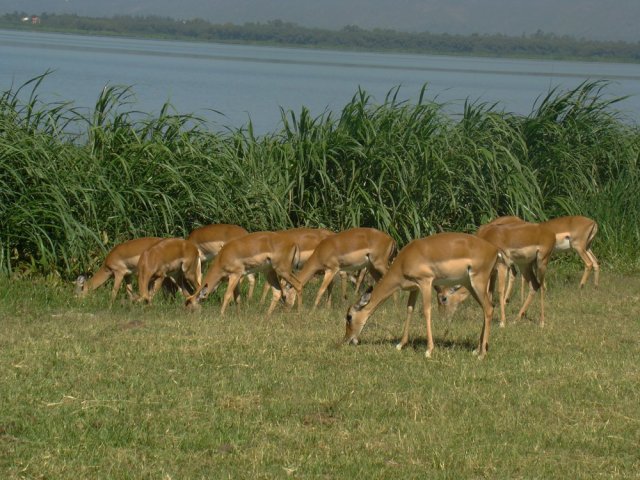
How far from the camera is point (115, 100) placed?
14.9 meters

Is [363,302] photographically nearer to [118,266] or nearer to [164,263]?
[164,263]

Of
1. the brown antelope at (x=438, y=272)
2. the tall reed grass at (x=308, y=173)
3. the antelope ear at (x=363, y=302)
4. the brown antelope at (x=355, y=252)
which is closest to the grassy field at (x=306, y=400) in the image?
the brown antelope at (x=438, y=272)

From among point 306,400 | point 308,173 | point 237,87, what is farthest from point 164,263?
point 237,87

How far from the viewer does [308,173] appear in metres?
15.3

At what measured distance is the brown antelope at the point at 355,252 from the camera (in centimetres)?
1186

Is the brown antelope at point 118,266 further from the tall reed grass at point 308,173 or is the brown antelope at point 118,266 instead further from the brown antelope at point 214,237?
the brown antelope at point 214,237

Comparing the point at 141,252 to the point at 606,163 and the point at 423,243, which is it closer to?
the point at 423,243

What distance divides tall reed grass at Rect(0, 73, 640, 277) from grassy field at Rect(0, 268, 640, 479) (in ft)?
7.09

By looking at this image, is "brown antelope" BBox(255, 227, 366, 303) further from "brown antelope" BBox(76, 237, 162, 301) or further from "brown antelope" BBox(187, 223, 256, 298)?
"brown antelope" BBox(76, 237, 162, 301)

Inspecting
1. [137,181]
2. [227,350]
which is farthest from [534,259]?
[137,181]

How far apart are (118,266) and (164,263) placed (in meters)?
0.65

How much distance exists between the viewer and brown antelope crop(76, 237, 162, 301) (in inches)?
477

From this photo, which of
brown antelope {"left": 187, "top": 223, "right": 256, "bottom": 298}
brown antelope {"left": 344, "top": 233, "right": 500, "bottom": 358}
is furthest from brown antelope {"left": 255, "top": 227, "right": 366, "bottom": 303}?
brown antelope {"left": 344, "top": 233, "right": 500, "bottom": 358}

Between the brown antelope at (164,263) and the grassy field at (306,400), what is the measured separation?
2.19 ft
